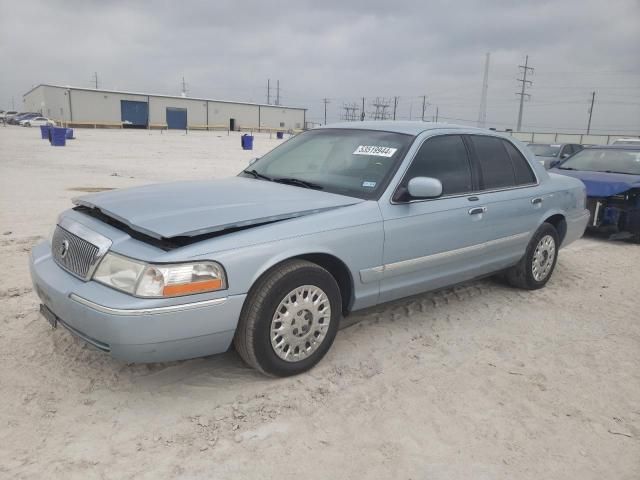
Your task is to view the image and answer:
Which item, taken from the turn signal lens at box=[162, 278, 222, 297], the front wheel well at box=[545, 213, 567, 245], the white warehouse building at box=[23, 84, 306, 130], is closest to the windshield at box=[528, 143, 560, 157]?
the front wheel well at box=[545, 213, 567, 245]

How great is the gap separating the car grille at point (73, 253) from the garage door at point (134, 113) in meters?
60.4

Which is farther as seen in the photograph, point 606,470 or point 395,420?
point 395,420

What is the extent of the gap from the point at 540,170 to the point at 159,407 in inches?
172

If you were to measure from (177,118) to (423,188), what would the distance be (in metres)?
65.8

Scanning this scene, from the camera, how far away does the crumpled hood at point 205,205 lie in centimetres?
290

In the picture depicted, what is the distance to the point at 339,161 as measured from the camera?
4102 mm

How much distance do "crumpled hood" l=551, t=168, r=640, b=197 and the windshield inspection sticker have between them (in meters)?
5.25

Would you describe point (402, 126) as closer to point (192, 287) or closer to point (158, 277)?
point (192, 287)

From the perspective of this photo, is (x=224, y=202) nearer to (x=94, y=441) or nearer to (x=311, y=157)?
(x=311, y=157)

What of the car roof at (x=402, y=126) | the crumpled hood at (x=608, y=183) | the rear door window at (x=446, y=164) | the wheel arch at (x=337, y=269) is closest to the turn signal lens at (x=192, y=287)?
the wheel arch at (x=337, y=269)

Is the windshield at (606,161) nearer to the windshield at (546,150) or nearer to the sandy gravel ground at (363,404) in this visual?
the sandy gravel ground at (363,404)

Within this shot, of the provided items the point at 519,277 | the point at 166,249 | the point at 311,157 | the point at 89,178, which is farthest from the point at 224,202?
the point at 89,178

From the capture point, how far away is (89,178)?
42.1ft

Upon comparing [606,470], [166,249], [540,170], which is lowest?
[606,470]
